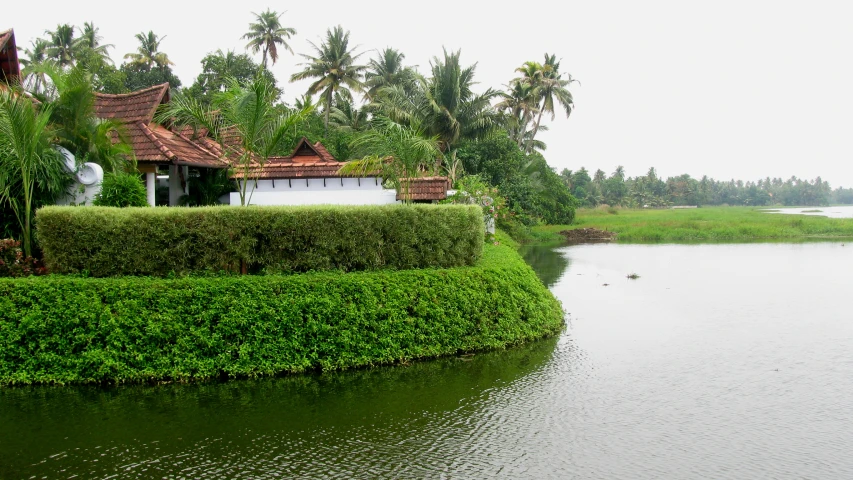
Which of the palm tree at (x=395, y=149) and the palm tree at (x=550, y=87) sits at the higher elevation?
the palm tree at (x=550, y=87)

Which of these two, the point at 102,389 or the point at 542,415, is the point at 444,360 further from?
the point at 102,389

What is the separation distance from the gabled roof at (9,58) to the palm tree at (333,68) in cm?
2309

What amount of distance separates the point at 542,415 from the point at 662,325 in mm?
6302

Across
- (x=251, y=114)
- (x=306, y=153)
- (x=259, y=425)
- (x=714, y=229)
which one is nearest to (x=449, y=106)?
(x=306, y=153)

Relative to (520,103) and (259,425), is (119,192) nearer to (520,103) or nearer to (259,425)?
(259,425)

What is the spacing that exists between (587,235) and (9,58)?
34.3 m

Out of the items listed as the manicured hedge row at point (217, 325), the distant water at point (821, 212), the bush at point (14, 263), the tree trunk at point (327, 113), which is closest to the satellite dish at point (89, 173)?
the bush at point (14, 263)

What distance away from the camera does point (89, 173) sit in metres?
11.7

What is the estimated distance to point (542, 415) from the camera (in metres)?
7.52

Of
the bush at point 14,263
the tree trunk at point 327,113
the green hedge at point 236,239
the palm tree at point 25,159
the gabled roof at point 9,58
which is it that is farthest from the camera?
the tree trunk at point 327,113

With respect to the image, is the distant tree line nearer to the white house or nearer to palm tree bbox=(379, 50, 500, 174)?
palm tree bbox=(379, 50, 500, 174)

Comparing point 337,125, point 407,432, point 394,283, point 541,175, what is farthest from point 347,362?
point 541,175

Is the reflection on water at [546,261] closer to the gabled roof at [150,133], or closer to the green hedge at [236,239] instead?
the green hedge at [236,239]

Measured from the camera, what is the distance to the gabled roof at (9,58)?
544 inches
